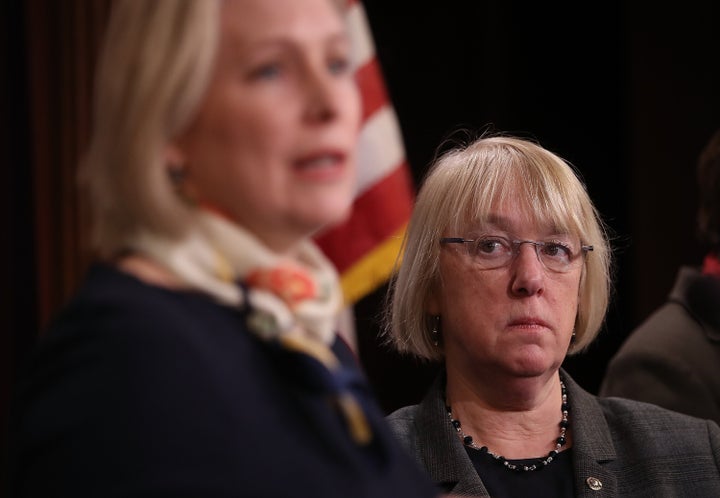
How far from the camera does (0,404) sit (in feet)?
9.87

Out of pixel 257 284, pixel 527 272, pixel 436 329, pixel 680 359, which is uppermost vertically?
pixel 257 284

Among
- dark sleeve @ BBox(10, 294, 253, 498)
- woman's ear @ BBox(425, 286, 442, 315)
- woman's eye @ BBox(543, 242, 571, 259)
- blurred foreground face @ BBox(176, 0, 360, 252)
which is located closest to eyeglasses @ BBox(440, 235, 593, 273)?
woman's eye @ BBox(543, 242, 571, 259)

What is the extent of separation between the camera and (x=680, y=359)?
7.93 feet

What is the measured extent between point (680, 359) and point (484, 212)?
0.77 meters

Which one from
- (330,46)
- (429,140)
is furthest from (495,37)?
(330,46)

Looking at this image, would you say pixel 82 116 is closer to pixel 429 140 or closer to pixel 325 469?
pixel 429 140

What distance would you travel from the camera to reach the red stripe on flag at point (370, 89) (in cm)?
278

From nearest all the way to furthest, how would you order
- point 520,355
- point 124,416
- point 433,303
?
point 124,416, point 520,355, point 433,303

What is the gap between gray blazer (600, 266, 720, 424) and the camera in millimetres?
2389

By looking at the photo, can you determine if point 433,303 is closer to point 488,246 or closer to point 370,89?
point 488,246

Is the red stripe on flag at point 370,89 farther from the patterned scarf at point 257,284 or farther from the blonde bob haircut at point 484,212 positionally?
the patterned scarf at point 257,284

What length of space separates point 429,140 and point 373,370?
986mm

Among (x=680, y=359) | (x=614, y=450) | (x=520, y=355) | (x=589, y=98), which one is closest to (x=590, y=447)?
(x=614, y=450)

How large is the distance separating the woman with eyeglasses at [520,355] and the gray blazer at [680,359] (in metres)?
0.37
